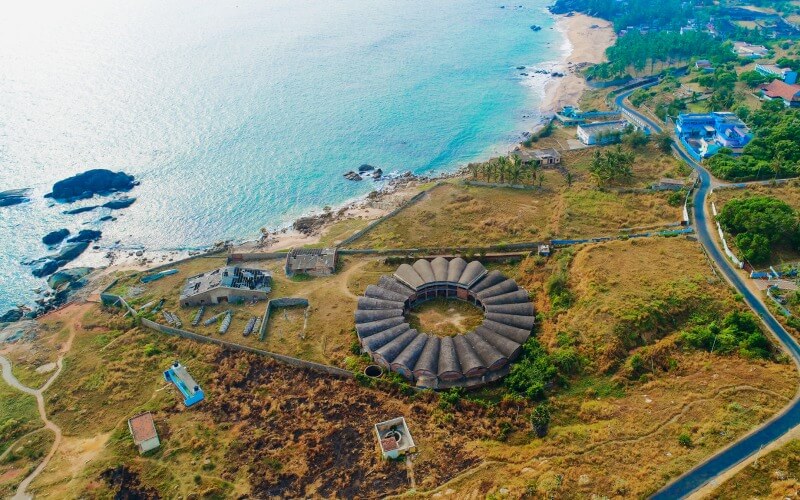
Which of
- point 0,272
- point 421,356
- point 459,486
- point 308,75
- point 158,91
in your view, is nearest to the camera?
point 459,486

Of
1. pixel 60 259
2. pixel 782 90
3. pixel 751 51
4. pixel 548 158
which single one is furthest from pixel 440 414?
pixel 751 51

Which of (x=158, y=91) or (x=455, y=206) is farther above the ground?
(x=158, y=91)

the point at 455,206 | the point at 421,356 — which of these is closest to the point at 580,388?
the point at 421,356

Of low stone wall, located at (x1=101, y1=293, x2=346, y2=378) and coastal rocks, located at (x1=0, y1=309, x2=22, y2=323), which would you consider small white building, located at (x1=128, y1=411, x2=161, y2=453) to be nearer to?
low stone wall, located at (x1=101, y1=293, x2=346, y2=378)

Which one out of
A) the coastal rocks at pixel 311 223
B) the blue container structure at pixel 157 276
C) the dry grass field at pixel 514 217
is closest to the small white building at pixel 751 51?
the dry grass field at pixel 514 217

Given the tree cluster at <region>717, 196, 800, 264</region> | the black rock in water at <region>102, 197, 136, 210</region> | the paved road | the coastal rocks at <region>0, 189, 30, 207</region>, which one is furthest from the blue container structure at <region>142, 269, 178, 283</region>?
the tree cluster at <region>717, 196, 800, 264</region>

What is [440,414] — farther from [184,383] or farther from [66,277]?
[66,277]

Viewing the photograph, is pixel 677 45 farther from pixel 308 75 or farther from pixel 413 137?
pixel 308 75
